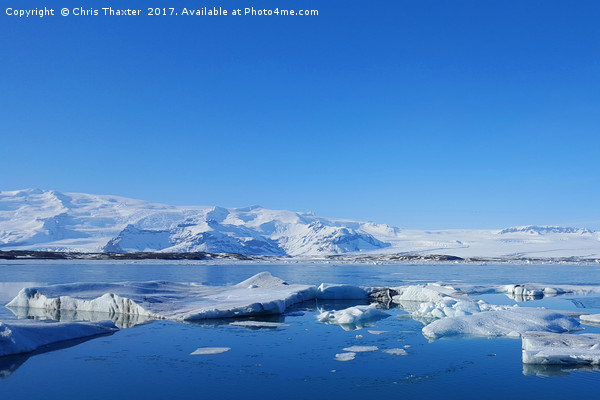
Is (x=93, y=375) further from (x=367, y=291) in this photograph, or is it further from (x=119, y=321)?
(x=367, y=291)

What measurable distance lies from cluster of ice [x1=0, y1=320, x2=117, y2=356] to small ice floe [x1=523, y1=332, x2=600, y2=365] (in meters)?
9.55

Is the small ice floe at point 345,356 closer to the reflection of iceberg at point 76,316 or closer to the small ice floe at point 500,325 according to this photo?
the small ice floe at point 500,325

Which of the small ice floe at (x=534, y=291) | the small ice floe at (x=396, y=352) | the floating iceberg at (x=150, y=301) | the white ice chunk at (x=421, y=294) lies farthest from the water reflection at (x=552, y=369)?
the small ice floe at (x=534, y=291)

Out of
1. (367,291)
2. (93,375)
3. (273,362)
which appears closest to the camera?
(93,375)

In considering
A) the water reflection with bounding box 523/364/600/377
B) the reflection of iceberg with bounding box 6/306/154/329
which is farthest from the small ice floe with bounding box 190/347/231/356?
the water reflection with bounding box 523/364/600/377

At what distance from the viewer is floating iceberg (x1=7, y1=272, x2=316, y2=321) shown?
1466 centimetres

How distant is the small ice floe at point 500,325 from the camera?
1206cm

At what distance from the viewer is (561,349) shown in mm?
9281

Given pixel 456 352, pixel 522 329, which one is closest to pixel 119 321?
pixel 456 352

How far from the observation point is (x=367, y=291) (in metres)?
21.5

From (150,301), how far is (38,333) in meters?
5.26

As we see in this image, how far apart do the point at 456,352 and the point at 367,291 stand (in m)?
11.3

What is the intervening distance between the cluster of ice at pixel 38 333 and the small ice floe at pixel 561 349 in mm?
9552

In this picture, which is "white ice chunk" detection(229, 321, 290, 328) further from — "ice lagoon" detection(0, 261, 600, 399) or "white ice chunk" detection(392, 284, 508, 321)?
"white ice chunk" detection(392, 284, 508, 321)
